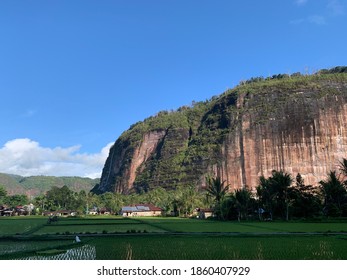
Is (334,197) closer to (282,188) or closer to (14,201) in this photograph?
(282,188)

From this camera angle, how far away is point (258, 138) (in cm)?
12581

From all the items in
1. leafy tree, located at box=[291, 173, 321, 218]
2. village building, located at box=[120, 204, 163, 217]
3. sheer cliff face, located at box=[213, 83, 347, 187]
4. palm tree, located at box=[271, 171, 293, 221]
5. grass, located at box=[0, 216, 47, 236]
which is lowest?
village building, located at box=[120, 204, 163, 217]

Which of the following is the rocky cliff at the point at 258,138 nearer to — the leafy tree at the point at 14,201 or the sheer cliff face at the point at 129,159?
the sheer cliff face at the point at 129,159

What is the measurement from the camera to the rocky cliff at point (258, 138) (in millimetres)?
119500

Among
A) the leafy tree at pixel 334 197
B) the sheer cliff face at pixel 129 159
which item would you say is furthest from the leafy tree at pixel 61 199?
the leafy tree at pixel 334 197

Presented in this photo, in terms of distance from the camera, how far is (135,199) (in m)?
127

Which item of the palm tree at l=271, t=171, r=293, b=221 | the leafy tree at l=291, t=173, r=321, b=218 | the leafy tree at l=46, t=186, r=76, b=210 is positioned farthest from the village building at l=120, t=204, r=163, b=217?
the leafy tree at l=291, t=173, r=321, b=218

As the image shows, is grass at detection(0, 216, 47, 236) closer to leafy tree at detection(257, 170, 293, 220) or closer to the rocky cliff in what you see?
leafy tree at detection(257, 170, 293, 220)

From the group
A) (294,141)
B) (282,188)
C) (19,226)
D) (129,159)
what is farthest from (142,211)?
(129,159)

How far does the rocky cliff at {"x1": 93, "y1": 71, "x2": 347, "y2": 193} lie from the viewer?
4705 inches

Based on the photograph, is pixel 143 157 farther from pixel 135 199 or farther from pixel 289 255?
pixel 289 255

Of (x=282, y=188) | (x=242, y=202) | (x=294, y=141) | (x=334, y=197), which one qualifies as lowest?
(x=242, y=202)

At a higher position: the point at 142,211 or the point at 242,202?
the point at 242,202
